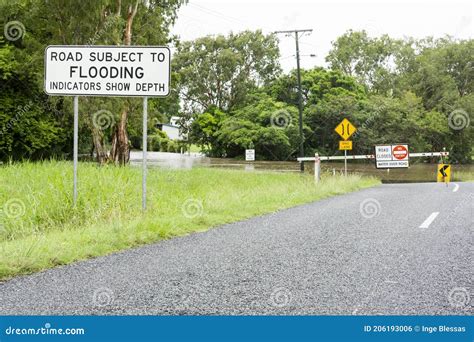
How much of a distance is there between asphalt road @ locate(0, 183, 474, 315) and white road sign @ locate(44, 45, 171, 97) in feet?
9.87

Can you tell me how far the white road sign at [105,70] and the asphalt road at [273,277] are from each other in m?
3.01

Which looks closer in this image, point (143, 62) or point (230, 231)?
point (230, 231)

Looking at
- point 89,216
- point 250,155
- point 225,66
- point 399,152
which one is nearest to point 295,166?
point 250,155

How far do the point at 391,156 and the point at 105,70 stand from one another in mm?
18644

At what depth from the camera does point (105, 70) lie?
8.60 m

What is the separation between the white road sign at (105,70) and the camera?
853 cm

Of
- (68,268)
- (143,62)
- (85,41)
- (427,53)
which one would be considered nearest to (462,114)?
(427,53)

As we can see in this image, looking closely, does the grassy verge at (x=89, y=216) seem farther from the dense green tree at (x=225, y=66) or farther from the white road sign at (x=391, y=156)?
the dense green tree at (x=225, y=66)

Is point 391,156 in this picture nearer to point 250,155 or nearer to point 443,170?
point 443,170

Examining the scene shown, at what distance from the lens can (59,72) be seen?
28.1 ft

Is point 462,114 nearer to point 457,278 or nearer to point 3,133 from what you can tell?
point 3,133

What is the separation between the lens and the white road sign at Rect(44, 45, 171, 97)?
8.53 meters

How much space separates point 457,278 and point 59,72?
7.02 metres

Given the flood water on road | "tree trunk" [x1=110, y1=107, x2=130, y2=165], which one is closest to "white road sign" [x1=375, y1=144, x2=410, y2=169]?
the flood water on road
